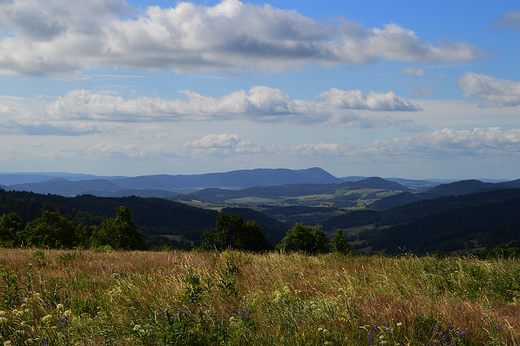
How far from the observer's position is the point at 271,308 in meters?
5.92

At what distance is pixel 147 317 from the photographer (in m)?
5.71

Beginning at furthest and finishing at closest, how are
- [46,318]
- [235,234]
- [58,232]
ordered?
1. [235,234]
2. [58,232]
3. [46,318]

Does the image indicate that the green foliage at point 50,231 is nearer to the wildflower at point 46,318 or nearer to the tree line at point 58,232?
the tree line at point 58,232

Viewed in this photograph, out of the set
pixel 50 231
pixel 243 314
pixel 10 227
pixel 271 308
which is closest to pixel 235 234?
pixel 50 231

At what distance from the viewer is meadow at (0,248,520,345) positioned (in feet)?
15.7

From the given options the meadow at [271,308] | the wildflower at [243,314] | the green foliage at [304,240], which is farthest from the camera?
the green foliage at [304,240]

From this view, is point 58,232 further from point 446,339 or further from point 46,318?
point 446,339

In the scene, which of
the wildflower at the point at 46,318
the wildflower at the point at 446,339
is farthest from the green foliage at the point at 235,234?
the wildflower at the point at 446,339

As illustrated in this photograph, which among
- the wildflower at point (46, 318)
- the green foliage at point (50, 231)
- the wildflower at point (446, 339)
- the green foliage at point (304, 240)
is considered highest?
the wildflower at point (446, 339)

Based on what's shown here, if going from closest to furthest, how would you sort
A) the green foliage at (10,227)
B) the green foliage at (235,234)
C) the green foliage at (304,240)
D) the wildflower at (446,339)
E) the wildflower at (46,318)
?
the wildflower at (446,339)
the wildflower at (46,318)
the green foliage at (10,227)
the green foliage at (304,240)
the green foliage at (235,234)

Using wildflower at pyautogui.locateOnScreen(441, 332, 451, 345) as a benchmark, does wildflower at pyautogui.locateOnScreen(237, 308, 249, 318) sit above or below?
below

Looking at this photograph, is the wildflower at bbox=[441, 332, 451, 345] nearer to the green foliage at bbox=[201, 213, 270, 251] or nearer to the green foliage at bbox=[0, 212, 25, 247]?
the green foliage at bbox=[201, 213, 270, 251]

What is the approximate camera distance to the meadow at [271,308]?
4.79m

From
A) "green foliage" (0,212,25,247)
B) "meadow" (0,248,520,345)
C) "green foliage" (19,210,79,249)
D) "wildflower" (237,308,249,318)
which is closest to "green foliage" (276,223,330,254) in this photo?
"green foliage" (19,210,79,249)
